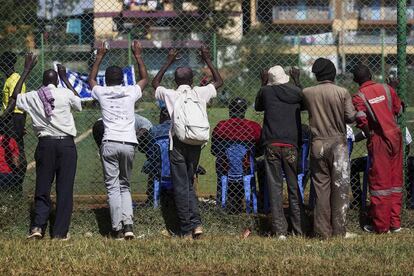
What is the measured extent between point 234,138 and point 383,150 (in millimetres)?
1736

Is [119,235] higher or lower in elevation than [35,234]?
lower

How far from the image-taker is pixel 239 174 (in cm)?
1073

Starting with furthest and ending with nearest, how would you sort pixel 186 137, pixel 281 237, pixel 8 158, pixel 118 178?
pixel 8 158
pixel 118 178
pixel 281 237
pixel 186 137

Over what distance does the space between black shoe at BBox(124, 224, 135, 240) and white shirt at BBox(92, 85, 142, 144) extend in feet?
2.97

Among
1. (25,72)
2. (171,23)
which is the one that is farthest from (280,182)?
(171,23)

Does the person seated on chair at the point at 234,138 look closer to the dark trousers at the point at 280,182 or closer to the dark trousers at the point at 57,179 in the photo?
the dark trousers at the point at 280,182

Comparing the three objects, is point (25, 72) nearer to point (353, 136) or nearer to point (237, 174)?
point (237, 174)

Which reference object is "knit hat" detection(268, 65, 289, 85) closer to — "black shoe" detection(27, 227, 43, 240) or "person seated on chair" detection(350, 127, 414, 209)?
"person seated on chair" detection(350, 127, 414, 209)

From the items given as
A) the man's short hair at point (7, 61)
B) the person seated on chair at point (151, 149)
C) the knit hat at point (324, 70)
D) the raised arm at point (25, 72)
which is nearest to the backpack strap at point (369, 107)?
the knit hat at point (324, 70)

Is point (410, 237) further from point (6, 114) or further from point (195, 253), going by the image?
point (6, 114)

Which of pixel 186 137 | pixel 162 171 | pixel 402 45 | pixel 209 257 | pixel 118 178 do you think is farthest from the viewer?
pixel 402 45

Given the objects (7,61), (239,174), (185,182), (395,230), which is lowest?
(395,230)

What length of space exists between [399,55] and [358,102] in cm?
118

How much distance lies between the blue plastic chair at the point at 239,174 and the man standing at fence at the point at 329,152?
0.94 metres
